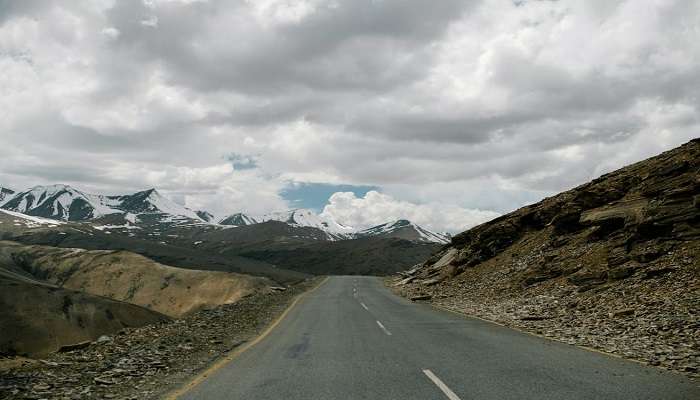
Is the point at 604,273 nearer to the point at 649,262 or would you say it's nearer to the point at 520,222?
the point at 649,262

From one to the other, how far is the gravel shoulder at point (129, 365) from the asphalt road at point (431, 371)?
3.42 feet

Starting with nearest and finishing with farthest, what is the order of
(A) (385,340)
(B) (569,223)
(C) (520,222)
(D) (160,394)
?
(D) (160,394), (A) (385,340), (B) (569,223), (C) (520,222)

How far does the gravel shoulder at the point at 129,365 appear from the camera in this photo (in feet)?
29.5

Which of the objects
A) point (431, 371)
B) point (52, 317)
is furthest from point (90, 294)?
point (431, 371)

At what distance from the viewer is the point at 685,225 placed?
21.1m

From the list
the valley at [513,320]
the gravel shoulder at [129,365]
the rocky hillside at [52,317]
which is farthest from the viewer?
the rocky hillside at [52,317]

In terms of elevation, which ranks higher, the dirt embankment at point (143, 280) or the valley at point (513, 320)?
the valley at point (513, 320)

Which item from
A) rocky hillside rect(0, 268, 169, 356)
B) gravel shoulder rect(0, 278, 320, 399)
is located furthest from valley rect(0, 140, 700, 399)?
rocky hillside rect(0, 268, 169, 356)

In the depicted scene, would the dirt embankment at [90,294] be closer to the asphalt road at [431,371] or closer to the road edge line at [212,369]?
the road edge line at [212,369]

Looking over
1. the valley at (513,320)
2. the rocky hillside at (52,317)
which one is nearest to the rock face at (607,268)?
the valley at (513,320)

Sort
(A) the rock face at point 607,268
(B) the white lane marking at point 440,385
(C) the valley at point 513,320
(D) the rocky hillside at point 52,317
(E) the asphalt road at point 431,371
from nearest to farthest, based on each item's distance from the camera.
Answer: (B) the white lane marking at point 440,385
(E) the asphalt road at point 431,371
(C) the valley at point 513,320
(A) the rock face at point 607,268
(D) the rocky hillside at point 52,317

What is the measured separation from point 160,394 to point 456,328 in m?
11.0

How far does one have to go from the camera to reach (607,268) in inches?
856

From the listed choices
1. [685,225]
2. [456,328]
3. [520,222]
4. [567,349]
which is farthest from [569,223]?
[567,349]
